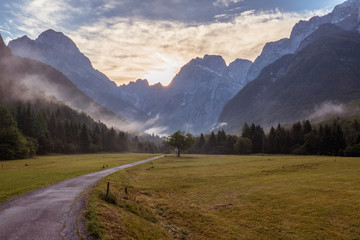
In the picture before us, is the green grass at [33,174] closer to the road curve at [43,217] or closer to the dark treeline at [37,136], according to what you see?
the road curve at [43,217]

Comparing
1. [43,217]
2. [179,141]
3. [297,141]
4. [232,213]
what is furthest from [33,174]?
[297,141]

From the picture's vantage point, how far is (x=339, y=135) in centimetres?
13062

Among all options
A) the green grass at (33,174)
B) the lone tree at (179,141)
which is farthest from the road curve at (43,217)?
the lone tree at (179,141)

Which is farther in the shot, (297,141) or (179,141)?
(297,141)

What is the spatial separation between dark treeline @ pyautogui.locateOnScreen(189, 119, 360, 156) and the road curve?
136 m

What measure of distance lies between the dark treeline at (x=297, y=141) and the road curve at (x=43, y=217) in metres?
136

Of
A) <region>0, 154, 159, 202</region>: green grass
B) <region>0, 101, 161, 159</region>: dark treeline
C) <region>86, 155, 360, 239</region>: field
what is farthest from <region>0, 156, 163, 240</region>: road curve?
<region>0, 101, 161, 159</region>: dark treeline

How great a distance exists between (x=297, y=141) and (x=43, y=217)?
16588 cm

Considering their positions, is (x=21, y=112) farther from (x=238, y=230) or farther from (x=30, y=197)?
(x=238, y=230)

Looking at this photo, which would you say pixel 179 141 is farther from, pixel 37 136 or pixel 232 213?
pixel 232 213

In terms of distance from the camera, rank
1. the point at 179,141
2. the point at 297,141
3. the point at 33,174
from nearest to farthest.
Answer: the point at 33,174 < the point at 179,141 < the point at 297,141

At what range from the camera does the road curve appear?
13.7 metres

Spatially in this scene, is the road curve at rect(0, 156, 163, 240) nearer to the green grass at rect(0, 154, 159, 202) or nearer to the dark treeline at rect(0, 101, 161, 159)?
the green grass at rect(0, 154, 159, 202)

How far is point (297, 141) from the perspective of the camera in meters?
156
